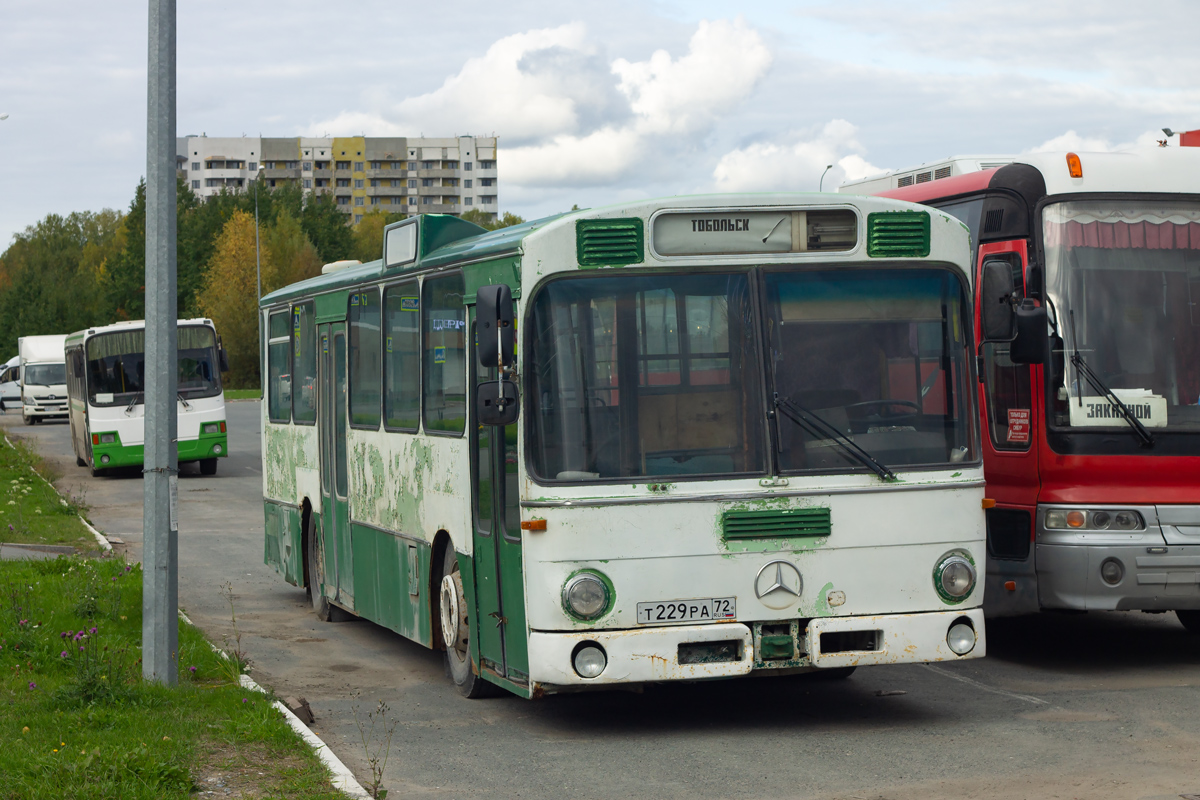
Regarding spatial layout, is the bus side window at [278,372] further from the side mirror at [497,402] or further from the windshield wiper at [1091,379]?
the windshield wiper at [1091,379]

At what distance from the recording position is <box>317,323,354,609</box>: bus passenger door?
481 inches

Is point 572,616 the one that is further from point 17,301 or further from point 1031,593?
point 17,301

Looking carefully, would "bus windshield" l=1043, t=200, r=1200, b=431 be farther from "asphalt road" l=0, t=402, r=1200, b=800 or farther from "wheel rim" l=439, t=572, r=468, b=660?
"wheel rim" l=439, t=572, r=468, b=660

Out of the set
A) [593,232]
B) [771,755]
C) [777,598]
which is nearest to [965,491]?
[777,598]

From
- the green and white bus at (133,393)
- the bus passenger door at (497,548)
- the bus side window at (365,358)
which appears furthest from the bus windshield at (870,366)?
the green and white bus at (133,393)

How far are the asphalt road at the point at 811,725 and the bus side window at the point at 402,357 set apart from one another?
66.2 inches

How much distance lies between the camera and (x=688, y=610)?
318 inches

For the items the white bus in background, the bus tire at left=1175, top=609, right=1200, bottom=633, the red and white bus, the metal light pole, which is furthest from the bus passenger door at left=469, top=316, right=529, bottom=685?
the white bus in background

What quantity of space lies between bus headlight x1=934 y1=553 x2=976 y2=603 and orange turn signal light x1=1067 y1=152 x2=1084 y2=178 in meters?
3.11

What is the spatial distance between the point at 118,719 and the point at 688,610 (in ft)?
9.40

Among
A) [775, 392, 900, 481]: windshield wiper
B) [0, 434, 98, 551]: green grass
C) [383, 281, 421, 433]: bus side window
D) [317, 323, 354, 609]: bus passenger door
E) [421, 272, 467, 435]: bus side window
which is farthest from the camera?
[0, 434, 98, 551]: green grass

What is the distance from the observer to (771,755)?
7.80 meters

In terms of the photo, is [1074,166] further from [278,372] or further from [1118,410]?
[278,372]

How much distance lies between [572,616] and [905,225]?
2.68m
